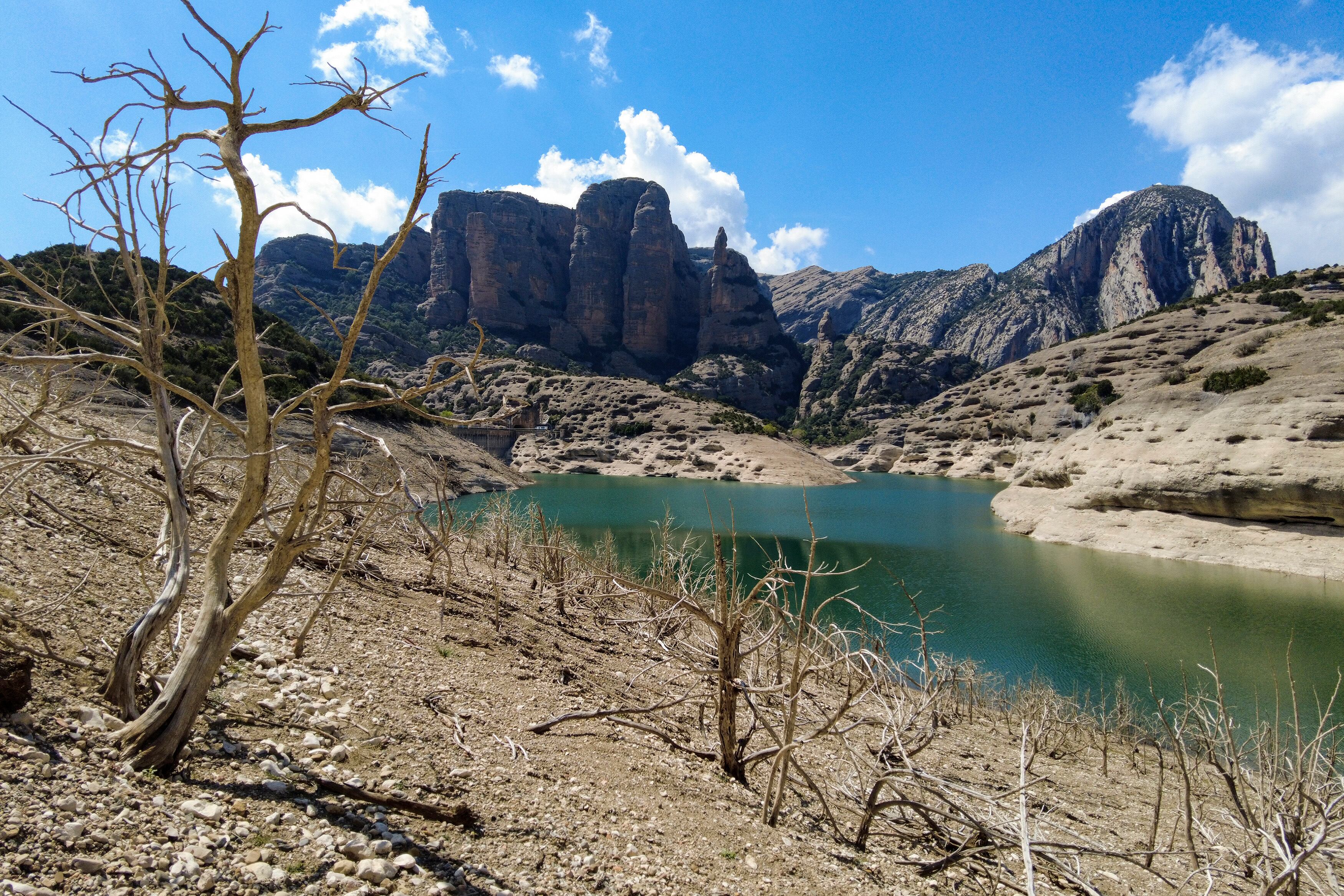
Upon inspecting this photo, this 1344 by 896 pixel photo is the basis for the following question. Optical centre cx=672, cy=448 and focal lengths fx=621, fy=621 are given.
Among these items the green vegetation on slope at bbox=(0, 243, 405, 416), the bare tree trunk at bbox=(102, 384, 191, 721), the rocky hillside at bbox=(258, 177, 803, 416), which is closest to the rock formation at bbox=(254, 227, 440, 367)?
the rocky hillside at bbox=(258, 177, 803, 416)

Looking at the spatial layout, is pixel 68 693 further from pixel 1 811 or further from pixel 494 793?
pixel 494 793

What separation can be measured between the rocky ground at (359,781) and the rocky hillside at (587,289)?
3887 inches

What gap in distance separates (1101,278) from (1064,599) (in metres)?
133

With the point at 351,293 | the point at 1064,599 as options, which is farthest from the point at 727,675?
the point at 351,293

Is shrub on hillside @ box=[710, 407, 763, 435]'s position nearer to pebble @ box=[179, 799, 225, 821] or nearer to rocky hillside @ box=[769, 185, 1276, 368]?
pebble @ box=[179, 799, 225, 821]

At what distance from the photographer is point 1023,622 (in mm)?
17406

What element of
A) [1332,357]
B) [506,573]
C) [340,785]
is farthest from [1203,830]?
[1332,357]

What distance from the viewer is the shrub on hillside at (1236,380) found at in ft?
91.6

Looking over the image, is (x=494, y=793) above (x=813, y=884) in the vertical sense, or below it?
above

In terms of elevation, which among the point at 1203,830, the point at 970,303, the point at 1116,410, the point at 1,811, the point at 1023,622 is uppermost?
the point at 970,303

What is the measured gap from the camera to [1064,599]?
19.8 meters

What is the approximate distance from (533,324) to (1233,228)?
418 ft

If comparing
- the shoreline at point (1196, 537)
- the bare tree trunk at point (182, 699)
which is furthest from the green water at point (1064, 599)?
the bare tree trunk at point (182, 699)

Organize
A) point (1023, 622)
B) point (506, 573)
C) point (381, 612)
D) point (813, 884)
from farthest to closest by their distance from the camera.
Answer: point (1023, 622) → point (506, 573) → point (381, 612) → point (813, 884)
